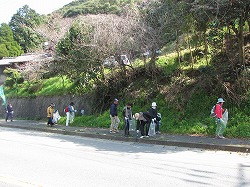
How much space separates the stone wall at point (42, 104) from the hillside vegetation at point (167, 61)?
0.79m

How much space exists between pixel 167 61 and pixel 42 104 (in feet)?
43.1

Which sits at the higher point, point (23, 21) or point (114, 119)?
point (23, 21)

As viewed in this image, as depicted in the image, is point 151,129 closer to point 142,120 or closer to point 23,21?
point 142,120

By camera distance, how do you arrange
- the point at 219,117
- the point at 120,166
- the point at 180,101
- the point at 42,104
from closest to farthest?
1. the point at 120,166
2. the point at 219,117
3. the point at 180,101
4. the point at 42,104

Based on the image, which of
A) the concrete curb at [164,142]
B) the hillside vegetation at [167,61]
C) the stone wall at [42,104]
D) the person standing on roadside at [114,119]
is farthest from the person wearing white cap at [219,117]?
the stone wall at [42,104]

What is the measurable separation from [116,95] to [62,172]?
13.4 metres

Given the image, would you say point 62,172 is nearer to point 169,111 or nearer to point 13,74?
point 169,111

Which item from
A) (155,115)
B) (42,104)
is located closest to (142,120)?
(155,115)

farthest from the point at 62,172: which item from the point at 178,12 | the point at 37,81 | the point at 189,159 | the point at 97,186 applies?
the point at 37,81

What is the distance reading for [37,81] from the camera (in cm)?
3338

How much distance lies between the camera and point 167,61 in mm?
21422

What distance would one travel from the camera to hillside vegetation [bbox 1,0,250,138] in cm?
1459

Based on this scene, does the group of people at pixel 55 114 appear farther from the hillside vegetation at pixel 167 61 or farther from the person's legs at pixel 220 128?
the person's legs at pixel 220 128

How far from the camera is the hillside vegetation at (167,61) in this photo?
14594mm
